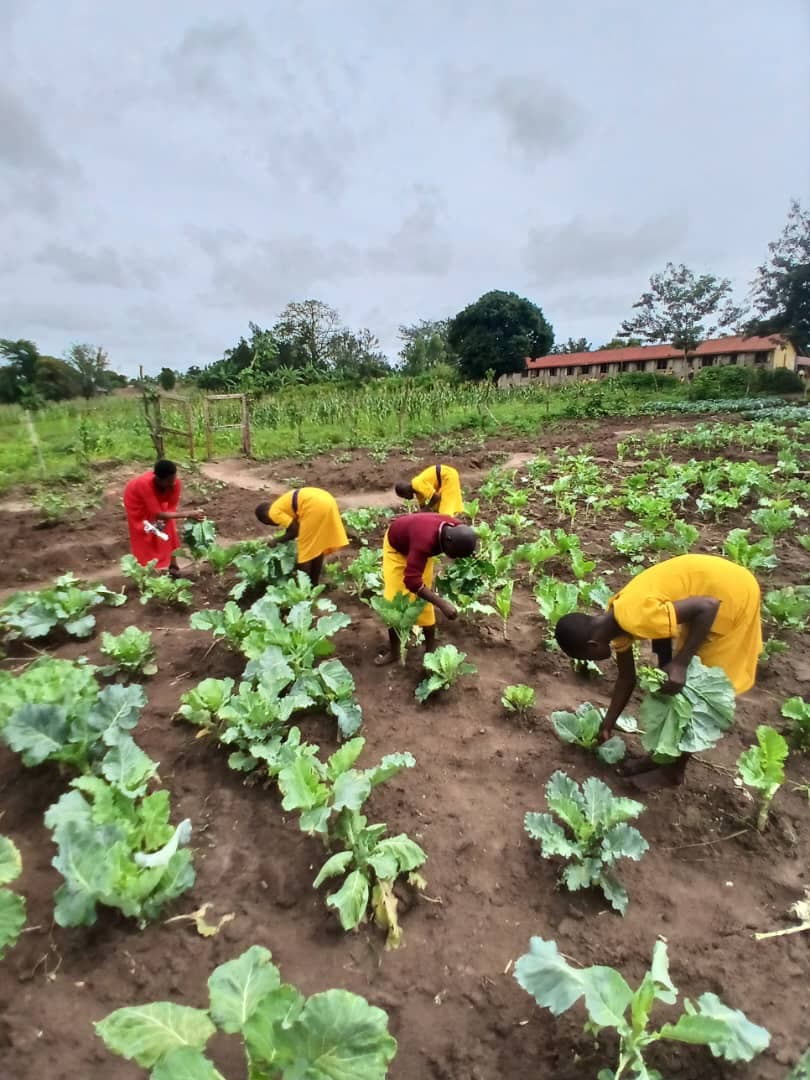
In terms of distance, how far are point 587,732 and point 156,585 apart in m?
3.93

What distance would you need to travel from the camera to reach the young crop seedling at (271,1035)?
5.37ft

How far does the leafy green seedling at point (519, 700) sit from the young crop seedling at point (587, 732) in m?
0.29

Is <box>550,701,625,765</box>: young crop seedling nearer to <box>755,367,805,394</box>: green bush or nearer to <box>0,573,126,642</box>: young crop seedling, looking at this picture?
<box>0,573,126,642</box>: young crop seedling

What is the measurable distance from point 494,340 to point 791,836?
46.6m

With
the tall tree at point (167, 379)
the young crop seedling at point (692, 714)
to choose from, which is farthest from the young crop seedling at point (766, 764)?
the tall tree at point (167, 379)

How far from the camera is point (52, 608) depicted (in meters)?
5.13

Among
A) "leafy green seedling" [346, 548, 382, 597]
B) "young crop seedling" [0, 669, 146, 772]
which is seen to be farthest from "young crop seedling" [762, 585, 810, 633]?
"young crop seedling" [0, 669, 146, 772]

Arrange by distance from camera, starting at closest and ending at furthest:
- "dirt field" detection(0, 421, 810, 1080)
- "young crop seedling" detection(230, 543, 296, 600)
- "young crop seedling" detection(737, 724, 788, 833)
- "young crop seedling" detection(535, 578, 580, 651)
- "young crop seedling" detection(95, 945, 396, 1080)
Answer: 1. "young crop seedling" detection(95, 945, 396, 1080)
2. "dirt field" detection(0, 421, 810, 1080)
3. "young crop seedling" detection(737, 724, 788, 833)
4. "young crop seedling" detection(535, 578, 580, 651)
5. "young crop seedling" detection(230, 543, 296, 600)

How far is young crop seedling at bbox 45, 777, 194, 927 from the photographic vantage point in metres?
2.43

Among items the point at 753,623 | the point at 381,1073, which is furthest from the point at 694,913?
the point at 381,1073

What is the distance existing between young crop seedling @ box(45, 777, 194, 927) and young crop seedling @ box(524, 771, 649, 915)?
1.55 metres

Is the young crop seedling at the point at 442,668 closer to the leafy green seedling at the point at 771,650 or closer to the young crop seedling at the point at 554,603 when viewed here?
the young crop seedling at the point at 554,603

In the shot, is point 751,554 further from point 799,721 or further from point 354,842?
point 354,842

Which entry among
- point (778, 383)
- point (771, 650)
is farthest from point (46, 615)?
point (778, 383)
